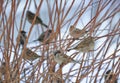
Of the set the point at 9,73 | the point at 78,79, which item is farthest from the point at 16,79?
the point at 78,79

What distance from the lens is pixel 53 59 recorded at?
673 mm

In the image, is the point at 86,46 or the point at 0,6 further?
the point at 86,46

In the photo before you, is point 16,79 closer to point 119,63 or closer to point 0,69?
point 0,69

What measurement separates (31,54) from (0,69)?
73 mm

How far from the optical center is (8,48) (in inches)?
24.5

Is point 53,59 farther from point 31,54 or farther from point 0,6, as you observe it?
point 0,6

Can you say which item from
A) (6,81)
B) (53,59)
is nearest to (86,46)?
(53,59)

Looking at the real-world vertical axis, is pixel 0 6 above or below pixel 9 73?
above

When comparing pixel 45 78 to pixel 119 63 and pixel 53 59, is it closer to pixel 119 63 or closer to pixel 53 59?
pixel 53 59

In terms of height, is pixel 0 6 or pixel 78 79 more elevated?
pixel 0 6

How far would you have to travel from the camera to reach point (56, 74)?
2.13ft

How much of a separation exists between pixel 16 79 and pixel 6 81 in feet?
0.07

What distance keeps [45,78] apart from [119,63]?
0.52 feet

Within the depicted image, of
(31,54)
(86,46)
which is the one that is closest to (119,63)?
(86,46)
